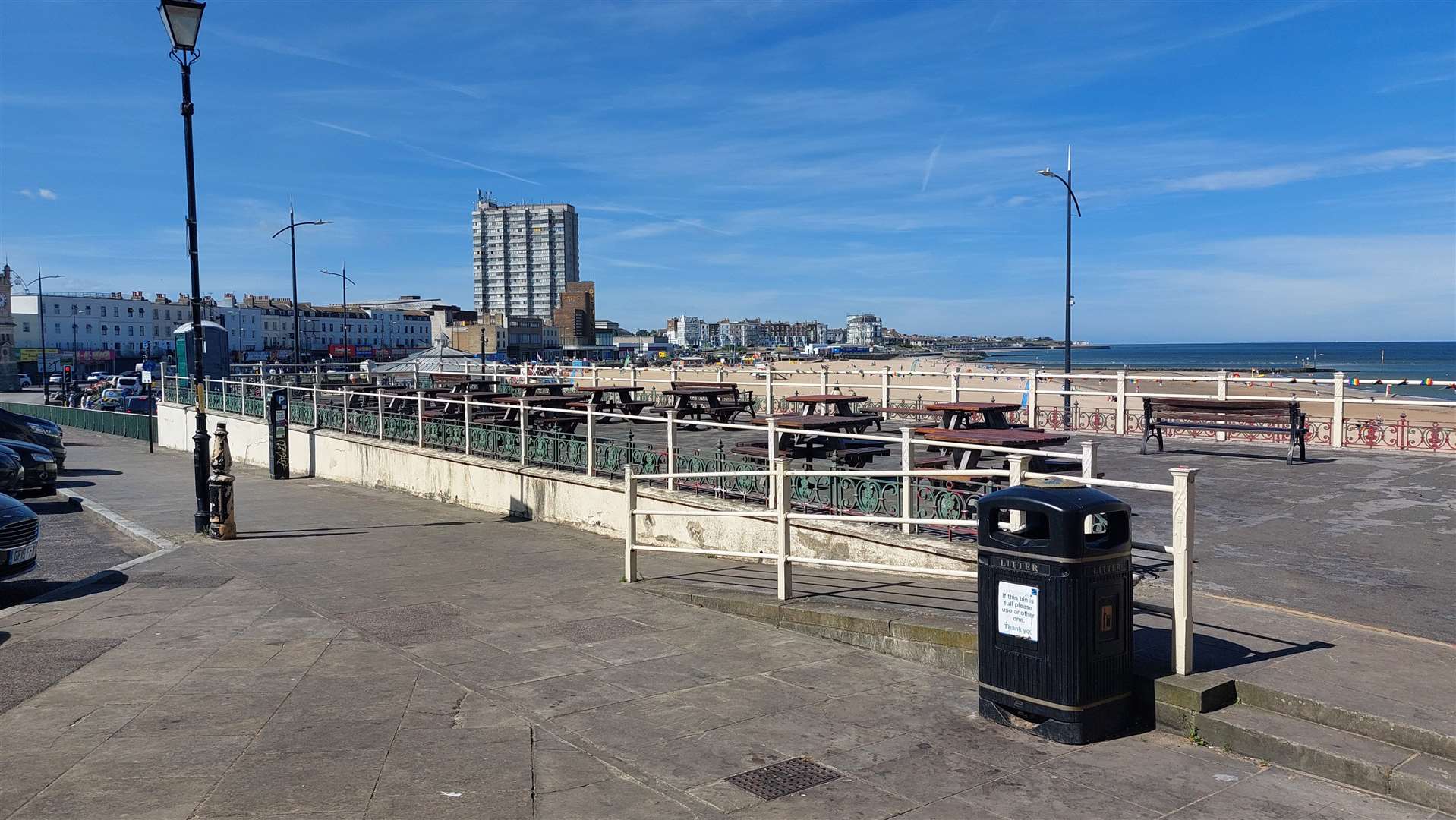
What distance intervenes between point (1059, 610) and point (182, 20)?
46.7 feet

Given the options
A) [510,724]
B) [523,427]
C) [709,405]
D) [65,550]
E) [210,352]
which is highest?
[210,352]

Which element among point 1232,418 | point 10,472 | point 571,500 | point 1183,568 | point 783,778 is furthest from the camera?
point 10,472

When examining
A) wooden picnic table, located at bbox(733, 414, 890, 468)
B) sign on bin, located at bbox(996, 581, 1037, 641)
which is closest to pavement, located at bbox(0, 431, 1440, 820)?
sign on bin, located at bbox(996, 581, 1037, 641)

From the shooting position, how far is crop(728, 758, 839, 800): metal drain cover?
479cm

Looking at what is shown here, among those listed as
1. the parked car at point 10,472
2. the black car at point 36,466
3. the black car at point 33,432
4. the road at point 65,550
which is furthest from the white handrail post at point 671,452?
the black car at point 33,432

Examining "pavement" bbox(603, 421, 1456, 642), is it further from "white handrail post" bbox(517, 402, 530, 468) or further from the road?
the road

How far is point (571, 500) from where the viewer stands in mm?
14102

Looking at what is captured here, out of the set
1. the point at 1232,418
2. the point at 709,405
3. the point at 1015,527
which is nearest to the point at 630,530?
the point at 1015,527

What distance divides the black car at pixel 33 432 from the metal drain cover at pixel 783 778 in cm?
2414

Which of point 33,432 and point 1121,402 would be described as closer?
point 1121,402

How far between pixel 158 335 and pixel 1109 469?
14907 centimetres

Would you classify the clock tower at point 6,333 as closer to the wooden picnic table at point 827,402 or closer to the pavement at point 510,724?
the wooden picnic table at point 827,402

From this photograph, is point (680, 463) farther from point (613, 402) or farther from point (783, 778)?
point (613, 402)

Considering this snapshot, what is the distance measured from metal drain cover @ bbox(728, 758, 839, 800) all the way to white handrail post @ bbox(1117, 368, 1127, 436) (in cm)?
1344
